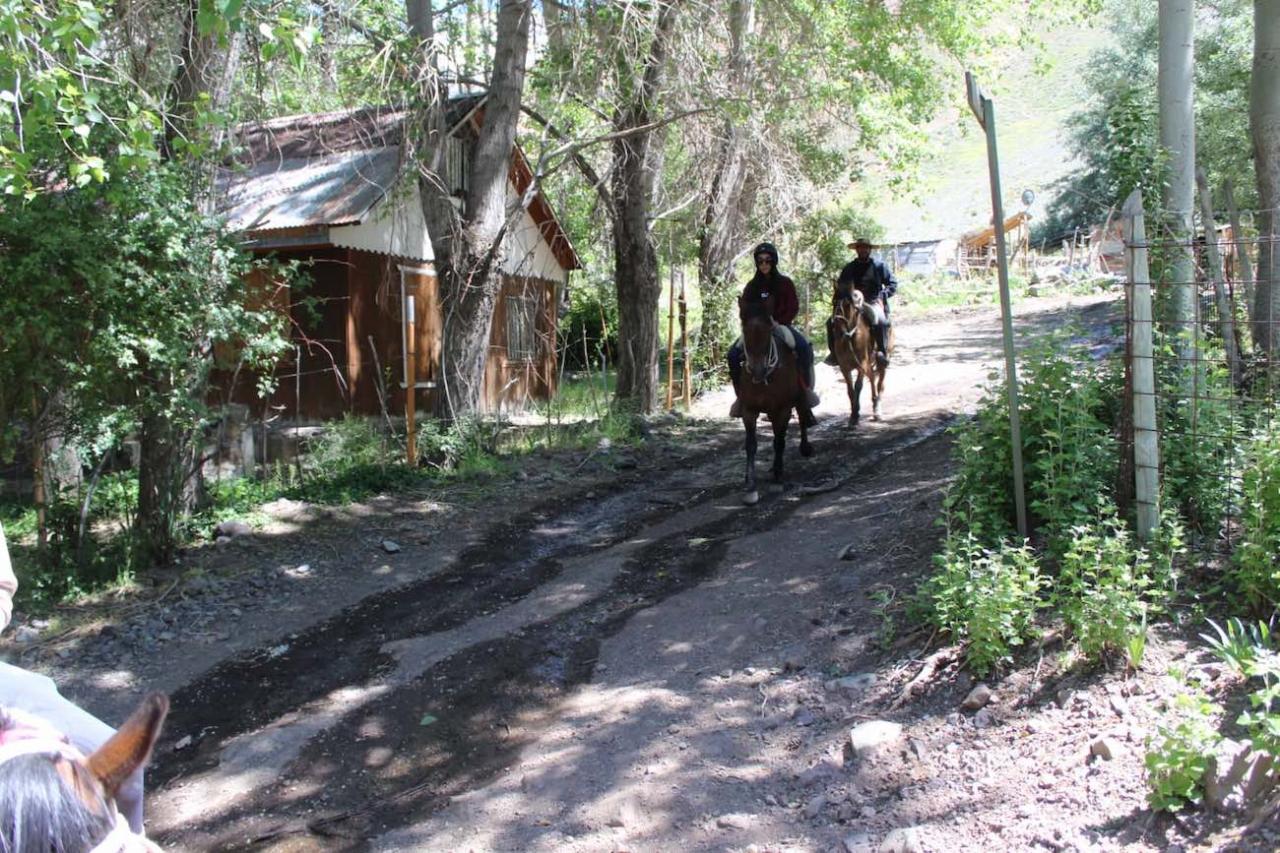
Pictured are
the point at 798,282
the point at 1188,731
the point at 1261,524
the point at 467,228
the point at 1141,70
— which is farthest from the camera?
the point at 1141,70

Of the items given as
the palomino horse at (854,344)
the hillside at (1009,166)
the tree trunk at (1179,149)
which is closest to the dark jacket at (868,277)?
the palomino horse at (854,344)

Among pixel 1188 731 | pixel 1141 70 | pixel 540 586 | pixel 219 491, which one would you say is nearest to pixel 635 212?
pixel 219 491

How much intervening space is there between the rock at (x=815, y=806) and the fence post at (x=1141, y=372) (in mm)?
2432

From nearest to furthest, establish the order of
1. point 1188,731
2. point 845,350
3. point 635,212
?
point 1188,731
point 845,350
point 635,212

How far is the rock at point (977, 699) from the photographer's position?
4.98 meters

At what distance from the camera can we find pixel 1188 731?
12.2ft

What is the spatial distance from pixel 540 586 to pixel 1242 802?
17.7ft

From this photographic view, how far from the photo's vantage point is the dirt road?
4488mm

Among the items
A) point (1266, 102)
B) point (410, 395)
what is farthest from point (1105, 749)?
point (410, 395)

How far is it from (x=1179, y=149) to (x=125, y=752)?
281 inches

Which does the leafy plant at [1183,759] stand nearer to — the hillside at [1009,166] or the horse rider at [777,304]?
the horse rider at [777,304]

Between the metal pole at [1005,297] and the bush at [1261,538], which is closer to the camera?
the bush at [1261,538]

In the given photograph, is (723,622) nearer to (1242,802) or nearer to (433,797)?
(433,797)

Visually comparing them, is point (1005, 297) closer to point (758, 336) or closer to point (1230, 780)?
point (1230, 780)
